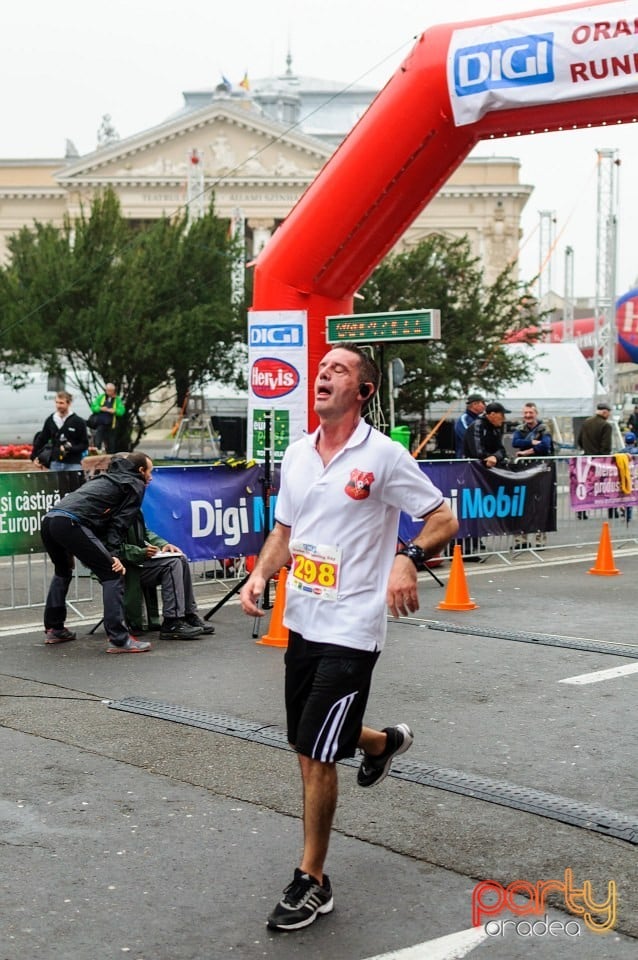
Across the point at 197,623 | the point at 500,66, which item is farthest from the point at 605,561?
the point at 197,623

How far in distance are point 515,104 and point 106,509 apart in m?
6.18

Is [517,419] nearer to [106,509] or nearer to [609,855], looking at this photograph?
[106,509]

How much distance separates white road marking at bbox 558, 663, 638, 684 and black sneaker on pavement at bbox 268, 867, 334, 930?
4169 mm

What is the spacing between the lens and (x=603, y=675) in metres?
8.31

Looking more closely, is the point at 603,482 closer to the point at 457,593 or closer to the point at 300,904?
the point at 457,593

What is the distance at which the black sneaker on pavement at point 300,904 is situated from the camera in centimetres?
416

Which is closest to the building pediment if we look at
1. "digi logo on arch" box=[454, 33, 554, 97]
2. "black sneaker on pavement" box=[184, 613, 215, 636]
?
"digi logo on arch" box=[454, 33, 554, 97]

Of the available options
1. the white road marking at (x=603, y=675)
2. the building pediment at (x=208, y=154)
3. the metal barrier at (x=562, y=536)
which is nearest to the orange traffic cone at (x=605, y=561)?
the metal barrier at (x=562, y=536)

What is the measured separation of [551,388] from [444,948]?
37.1 meters

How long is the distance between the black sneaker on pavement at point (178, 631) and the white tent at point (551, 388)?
98.2 feet

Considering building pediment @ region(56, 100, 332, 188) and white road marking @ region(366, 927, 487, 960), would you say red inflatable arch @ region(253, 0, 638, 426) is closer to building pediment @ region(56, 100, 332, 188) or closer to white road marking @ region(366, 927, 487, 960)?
white road marking @ region(366, 927, 487, 960)

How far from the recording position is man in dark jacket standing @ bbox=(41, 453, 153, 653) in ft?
29.8

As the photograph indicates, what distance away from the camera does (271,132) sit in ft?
254

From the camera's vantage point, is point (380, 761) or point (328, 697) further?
point (380, 761)
